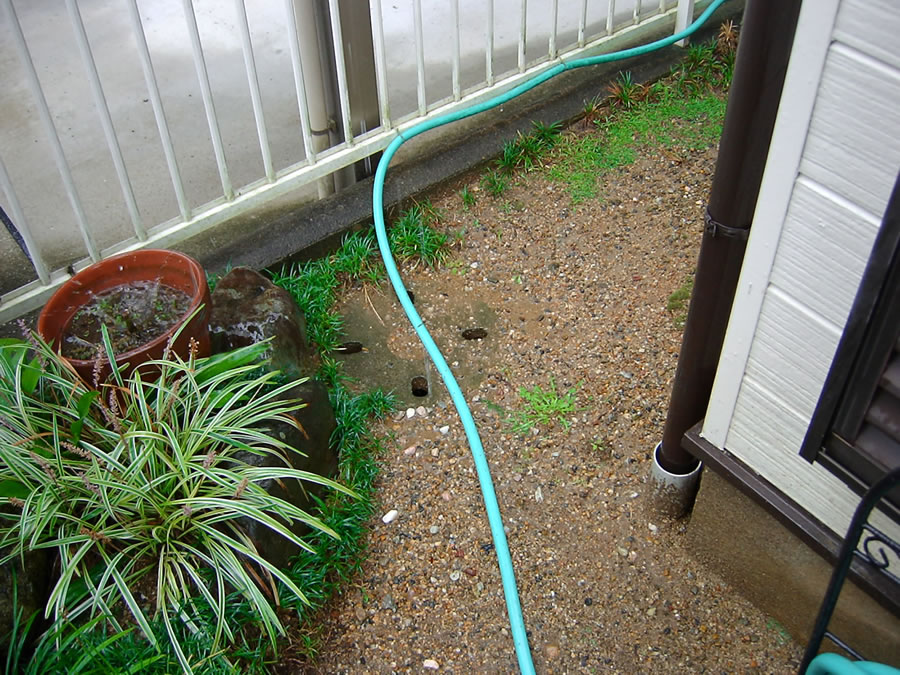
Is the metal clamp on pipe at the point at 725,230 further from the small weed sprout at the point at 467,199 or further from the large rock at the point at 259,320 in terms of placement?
the small weed sprout at the point at 467,199

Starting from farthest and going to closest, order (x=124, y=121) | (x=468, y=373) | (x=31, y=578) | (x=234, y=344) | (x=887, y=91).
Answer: (x=124, y=121) → (x=468, y=373) → (x=234, y=344) → (x=31, y=578) → (x=887, y=91)

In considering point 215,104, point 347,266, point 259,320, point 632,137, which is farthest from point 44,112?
point 632,137

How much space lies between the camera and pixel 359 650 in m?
2.26

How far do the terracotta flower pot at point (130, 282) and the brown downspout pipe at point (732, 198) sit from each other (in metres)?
1.36

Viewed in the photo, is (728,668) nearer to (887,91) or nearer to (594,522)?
(594,522)

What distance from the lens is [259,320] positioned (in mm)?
2693

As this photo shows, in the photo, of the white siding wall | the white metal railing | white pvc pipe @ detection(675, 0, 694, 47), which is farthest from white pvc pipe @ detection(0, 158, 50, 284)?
Result: white pvc pipe @ detection(675, 0, 694, 47)

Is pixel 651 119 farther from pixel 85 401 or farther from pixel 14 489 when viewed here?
pixel 14 489

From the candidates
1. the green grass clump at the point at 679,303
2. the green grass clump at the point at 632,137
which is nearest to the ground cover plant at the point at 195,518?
the green grass clump at the point at 679,303

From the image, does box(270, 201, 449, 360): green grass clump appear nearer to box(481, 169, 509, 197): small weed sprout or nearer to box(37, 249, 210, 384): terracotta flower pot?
box(481, 169, 509, 197): small weed sprout

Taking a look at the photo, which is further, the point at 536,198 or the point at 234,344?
the point at 536,198

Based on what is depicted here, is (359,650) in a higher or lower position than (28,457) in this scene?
lower

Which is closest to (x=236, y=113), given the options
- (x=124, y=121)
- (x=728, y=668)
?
(x=124, y=121)

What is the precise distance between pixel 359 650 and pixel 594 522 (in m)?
0.76
